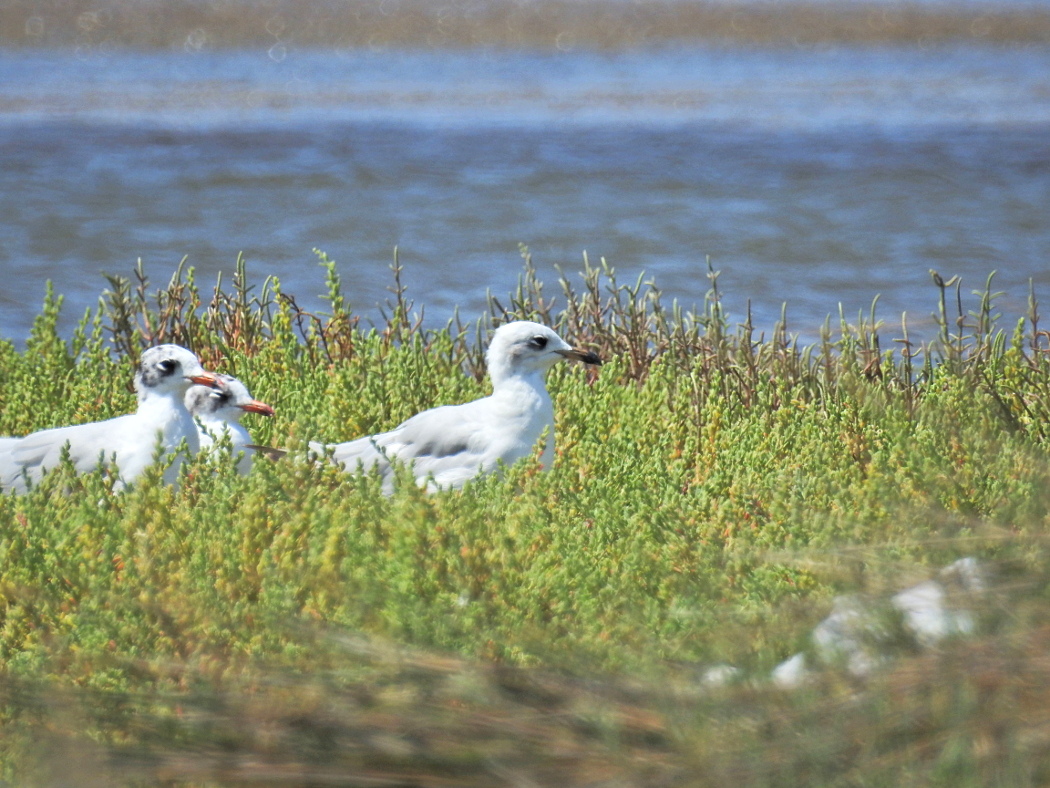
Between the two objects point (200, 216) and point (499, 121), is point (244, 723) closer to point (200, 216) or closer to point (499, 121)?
point (200, 216)

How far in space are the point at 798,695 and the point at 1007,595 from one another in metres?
0.34

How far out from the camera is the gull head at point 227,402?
259 inches

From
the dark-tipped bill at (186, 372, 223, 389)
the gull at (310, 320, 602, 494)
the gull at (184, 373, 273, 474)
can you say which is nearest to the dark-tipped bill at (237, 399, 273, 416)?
the gull at (184, 373, 273, 474)

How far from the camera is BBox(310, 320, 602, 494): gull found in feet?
20.1

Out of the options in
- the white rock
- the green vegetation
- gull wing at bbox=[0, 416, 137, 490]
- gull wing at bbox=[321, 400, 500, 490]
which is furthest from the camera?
gull wing at bbox=[321, 400, 500, 490]

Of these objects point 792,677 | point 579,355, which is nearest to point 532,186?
point 579,355

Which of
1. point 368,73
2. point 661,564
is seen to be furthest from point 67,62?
point 661,564

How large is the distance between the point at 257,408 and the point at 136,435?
607 millimetres

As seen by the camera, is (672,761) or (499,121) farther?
(499,121)

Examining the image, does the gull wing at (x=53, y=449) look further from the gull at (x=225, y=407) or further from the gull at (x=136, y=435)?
the gull at (x=225, y=407)

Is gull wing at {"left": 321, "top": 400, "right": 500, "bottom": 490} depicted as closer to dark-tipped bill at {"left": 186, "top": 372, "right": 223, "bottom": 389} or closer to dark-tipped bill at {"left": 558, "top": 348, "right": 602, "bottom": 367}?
dark-tipped bill at {"left": 558, "top": 348, "right": 602, "bottom": 367}

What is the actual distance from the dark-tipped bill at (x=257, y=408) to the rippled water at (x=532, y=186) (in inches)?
201

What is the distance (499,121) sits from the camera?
23.6 meters

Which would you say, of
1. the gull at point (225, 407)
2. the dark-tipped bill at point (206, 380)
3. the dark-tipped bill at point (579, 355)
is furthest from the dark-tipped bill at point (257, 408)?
the dark-tipped bill at point (579, 355)
